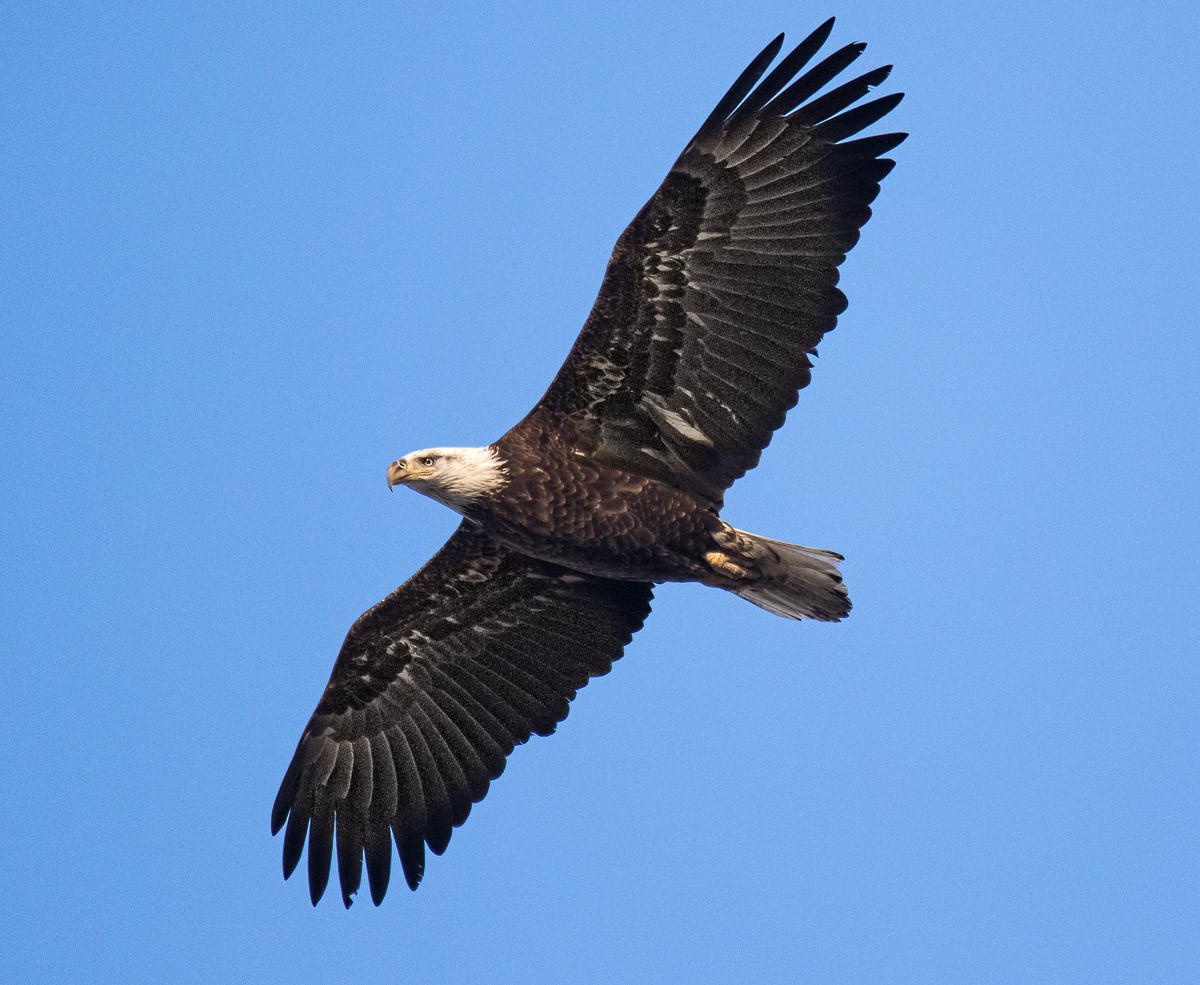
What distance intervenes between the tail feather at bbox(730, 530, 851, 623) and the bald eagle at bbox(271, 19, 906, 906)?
13 mm

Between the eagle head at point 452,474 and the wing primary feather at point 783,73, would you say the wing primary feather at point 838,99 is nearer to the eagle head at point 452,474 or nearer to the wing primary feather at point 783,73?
the wing primary feather at point 783,73

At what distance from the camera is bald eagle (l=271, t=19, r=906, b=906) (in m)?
10.8

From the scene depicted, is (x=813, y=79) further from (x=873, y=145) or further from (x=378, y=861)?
(x=378, y=861)

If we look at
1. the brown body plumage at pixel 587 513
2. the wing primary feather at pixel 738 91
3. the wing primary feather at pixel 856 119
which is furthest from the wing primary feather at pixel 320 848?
the wing primary feather at pixel 856 119

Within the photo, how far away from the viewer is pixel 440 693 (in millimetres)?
12211

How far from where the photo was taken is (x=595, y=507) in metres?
11.0

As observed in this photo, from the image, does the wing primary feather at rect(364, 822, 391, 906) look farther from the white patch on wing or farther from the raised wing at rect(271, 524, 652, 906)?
the white patch on wing

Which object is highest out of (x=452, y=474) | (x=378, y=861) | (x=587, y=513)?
(x=452, y=474)

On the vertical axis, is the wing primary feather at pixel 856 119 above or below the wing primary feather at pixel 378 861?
above

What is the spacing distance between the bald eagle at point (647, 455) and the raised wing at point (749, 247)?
0.5 inches

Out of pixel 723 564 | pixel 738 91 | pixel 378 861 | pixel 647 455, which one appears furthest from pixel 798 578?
pixel 378 861

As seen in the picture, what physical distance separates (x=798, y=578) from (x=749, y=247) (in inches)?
83.1

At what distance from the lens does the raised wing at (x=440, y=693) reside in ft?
39.3

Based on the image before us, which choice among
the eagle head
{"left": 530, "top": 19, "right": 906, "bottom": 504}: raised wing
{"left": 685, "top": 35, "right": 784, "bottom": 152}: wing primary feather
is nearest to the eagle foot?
{"left": 530, "top": 19, "right": 906, "bottom": 504}: raised wing
